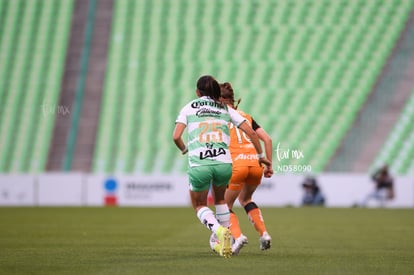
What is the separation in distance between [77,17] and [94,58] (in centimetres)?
198

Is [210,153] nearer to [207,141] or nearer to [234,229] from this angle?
[207,141]

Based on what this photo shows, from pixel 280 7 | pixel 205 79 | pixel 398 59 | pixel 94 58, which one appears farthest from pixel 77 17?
pixel 205 79

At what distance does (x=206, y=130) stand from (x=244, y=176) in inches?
51.3

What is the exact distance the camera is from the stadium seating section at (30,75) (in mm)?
29219

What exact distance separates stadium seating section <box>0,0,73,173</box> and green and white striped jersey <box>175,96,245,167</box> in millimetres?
19971

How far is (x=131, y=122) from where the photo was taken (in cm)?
2988

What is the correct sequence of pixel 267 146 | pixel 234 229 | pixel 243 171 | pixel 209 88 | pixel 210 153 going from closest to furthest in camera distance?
pixel 210 153 → pixel 209 88 → pixel 267 146 → pixel 234 229 → pixel 243 171

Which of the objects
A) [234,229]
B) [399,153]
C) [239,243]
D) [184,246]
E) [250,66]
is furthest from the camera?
[250,66]

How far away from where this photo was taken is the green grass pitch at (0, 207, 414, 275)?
26.8 ft

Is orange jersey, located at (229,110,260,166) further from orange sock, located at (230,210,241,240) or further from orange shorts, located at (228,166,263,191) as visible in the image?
orange sock, located at (230,210,241,240)

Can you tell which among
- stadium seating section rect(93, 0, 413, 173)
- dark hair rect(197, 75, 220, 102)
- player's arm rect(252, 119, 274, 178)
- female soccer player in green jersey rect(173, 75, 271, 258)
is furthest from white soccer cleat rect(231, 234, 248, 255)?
stadium seating section rect(93, 0, 413, 173)

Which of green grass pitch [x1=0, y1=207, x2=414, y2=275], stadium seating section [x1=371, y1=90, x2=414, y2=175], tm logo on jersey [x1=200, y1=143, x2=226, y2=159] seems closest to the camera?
green grass pitch [x1=0, y1=207, x2=414, y2=275]

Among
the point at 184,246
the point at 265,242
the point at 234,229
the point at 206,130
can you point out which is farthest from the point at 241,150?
the point at 184,246

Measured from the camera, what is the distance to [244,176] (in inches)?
409
